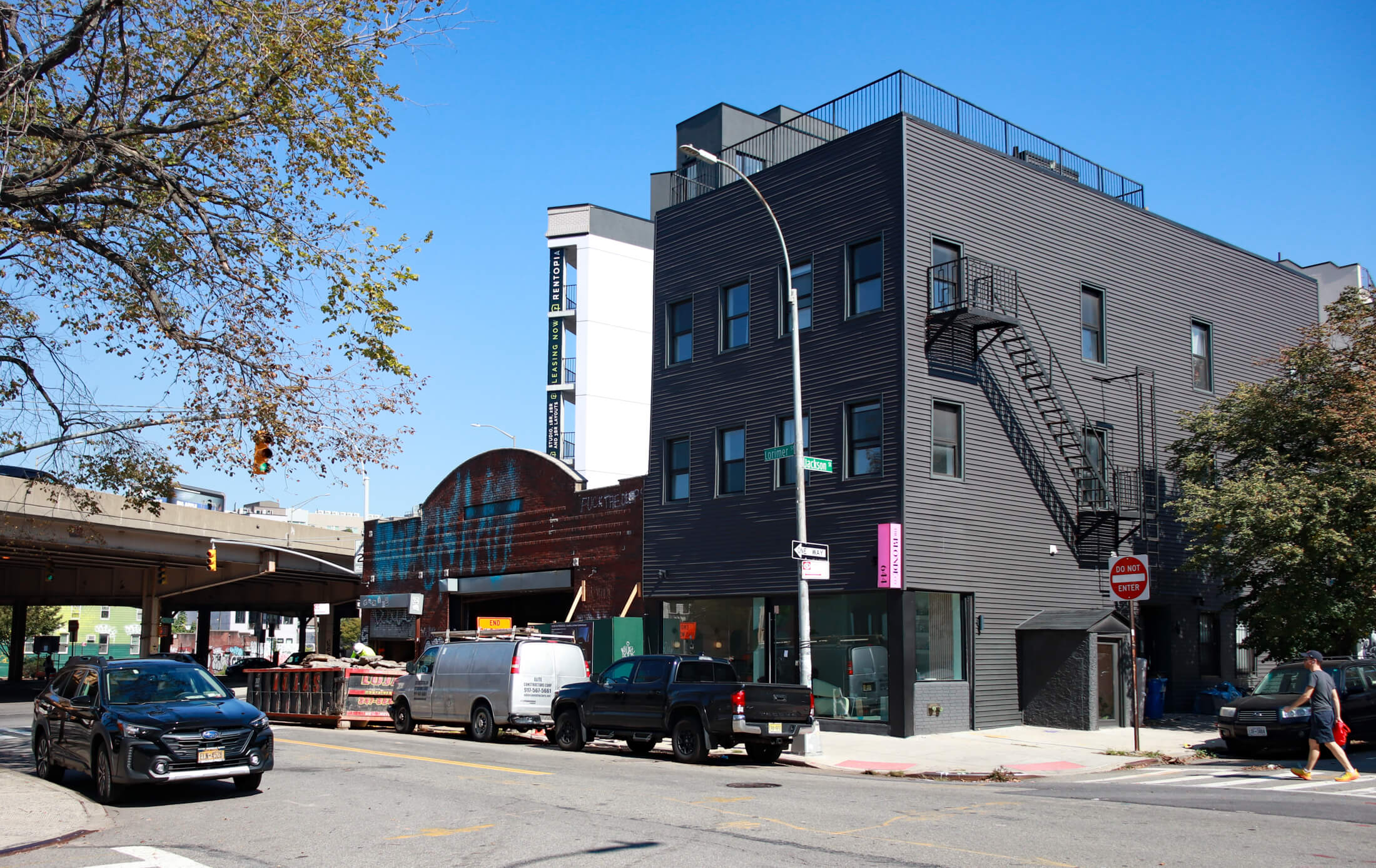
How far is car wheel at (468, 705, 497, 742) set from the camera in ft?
75.5

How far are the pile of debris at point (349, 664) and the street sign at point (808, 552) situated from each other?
38.4 ft

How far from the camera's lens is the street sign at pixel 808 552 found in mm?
19484

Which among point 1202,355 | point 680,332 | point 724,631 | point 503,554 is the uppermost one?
point 680,332

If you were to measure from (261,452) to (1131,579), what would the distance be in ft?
45.7

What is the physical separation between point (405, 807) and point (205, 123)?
878cm

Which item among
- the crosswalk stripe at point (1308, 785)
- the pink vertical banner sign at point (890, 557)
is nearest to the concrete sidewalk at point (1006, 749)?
the pink vertical banner sign at point (890, 557)

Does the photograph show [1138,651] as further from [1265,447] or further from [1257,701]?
[1257,701]

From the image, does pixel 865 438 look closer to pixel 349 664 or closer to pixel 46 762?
pixel 349 664

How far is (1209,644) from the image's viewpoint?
92.6 feet

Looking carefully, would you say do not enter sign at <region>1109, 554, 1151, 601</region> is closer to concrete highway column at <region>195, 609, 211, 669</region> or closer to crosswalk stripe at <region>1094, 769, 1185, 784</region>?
crosswalk stripe at <region>1094, 769, 1185, 784</region>

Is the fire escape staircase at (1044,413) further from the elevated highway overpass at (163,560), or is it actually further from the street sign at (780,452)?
A: the elevated highway overpass at (163,560)

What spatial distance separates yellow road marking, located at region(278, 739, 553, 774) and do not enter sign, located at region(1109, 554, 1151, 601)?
33.2 feet

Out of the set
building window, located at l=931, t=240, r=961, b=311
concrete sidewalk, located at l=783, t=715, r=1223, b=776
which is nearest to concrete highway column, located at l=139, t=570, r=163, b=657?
concrete sidewalk, located at l=783, t=715, r=1223, b=776

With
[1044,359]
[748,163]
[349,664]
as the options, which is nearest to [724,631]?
[349,664]
